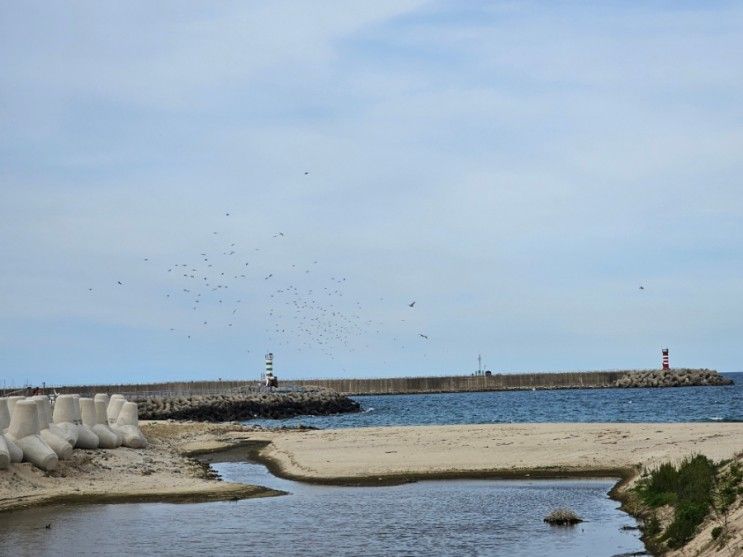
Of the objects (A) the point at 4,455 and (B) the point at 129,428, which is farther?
(B) the point at 129,428

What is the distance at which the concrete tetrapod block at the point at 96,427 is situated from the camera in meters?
30.0

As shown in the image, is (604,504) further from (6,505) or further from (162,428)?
(162,428)

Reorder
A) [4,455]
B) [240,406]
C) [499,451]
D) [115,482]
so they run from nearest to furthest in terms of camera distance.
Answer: [4,455] < [115,482] < [499,451] < [240,406]

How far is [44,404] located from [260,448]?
14.4 m

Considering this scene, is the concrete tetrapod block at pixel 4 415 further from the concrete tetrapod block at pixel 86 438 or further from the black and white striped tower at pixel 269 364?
the black and white striped tower at pixel 269 364

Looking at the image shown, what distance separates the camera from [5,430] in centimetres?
2544

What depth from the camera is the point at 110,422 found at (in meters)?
35.7

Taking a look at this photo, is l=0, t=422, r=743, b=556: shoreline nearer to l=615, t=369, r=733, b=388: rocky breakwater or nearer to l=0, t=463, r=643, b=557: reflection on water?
l=0, t=463, r=643, b=557: reflection on water

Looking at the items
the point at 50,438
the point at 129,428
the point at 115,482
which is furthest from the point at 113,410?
the point at 115,482

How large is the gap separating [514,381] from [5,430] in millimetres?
122134

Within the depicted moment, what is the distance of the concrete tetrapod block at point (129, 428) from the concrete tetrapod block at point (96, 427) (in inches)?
45.9

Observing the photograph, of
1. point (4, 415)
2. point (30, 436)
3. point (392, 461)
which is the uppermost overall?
point (4, 415)

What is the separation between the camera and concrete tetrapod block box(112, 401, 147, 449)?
32156mm

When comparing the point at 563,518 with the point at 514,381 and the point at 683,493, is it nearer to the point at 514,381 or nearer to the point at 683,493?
the point at 683,493
